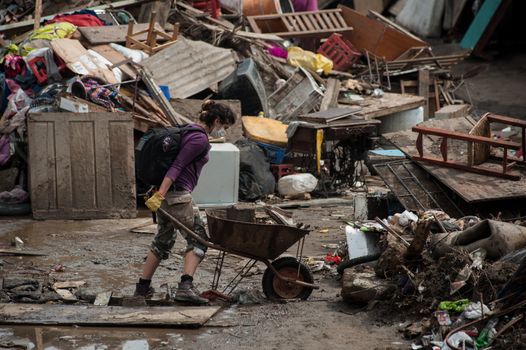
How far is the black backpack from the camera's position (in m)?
7.86

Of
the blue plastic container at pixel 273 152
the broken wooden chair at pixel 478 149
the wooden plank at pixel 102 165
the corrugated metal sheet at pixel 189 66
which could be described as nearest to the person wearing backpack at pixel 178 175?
the broken wooden chair at pixel 478 149

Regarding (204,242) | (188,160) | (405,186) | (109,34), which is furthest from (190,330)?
(109,34)

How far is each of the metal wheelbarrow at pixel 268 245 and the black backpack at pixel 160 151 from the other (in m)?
0.34

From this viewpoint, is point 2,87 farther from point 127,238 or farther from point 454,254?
point 454,254

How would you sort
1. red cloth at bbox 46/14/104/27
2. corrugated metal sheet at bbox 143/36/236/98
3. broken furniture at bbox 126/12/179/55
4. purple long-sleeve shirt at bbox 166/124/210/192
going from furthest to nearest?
red cloth at bbox 46/14/104/27, broken furniture at bbox 126/12/179/55, corrugated metal sheet at bbox 143/36/236/98, purple long-sleeve shirt at bbox 166/124/210/192

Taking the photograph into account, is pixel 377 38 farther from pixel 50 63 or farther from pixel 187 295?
pixel 187 295

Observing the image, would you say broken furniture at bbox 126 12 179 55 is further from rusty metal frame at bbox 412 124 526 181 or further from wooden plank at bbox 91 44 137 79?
rusty metal frame at bbox 412 124 526 181

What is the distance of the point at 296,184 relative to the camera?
14.0 meters

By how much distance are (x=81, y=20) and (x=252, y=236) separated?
407 inches

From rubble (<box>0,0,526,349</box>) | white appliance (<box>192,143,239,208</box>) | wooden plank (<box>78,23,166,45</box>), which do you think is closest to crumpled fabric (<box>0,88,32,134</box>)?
rubble (<box>0,0,526,349</box>)

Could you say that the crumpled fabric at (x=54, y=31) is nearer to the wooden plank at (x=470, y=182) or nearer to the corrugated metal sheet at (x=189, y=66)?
the corrugated metal sheet at (x=189, y=66)

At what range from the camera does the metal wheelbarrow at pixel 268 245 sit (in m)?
7.72

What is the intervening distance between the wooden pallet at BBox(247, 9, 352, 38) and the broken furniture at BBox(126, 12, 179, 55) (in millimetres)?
3715

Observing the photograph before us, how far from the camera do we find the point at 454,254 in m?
7.73
